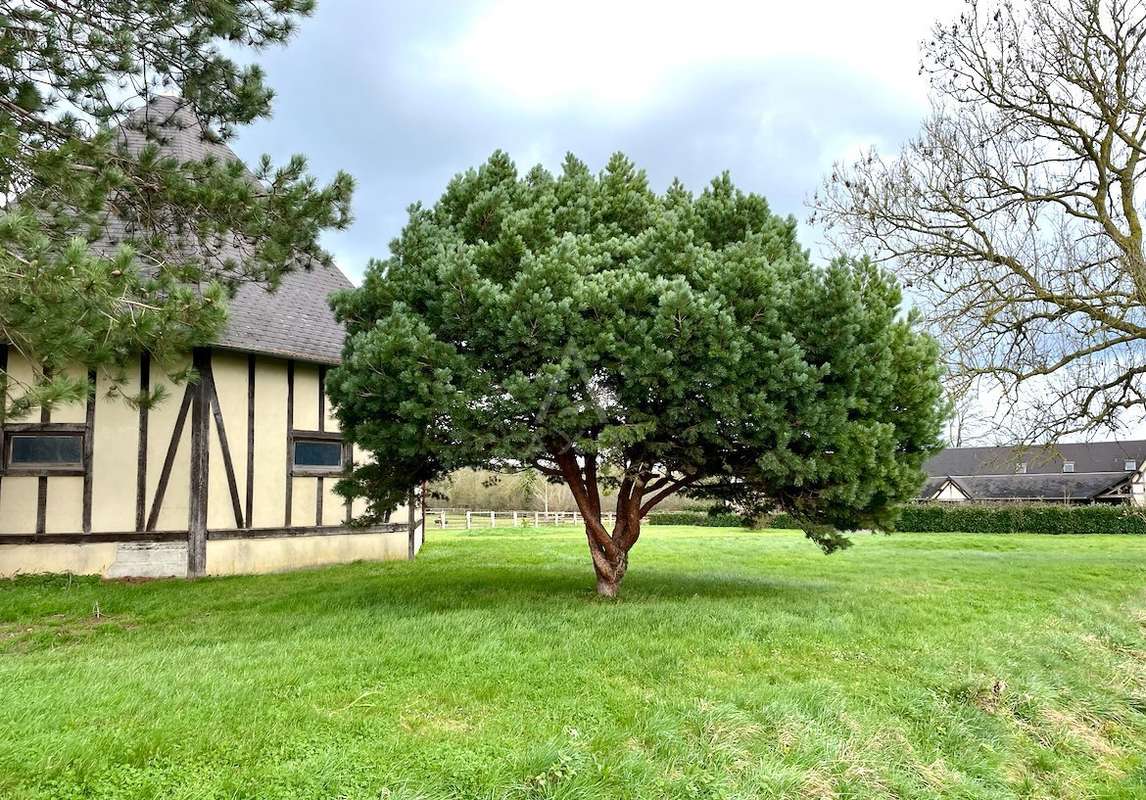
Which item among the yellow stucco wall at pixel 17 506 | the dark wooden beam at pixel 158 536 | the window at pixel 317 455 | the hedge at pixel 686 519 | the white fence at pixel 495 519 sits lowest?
the hedge at pixel 686 519

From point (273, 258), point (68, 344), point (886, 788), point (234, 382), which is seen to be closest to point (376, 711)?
point (886, 788)

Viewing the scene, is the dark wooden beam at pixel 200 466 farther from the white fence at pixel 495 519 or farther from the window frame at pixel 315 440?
the white fence at pixel 495 519

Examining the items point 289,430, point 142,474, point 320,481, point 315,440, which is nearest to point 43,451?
point 142,474

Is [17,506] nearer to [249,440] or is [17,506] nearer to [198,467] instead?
[198,467]

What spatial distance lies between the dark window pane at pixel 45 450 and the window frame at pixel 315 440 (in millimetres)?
2900

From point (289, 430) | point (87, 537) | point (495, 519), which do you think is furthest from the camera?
point (495, 519)

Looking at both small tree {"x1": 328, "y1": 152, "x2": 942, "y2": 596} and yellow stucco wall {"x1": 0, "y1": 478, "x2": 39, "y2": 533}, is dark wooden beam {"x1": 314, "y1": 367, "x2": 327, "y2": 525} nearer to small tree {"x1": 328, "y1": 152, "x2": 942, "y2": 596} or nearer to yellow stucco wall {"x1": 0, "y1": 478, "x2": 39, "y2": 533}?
yellow stucco wall {"x1": 0, "y1": 478, "x2": 39, "y2": 533}

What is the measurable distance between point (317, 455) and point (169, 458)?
226 centimetres

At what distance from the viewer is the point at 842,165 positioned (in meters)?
13.8

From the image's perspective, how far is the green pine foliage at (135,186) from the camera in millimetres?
5273

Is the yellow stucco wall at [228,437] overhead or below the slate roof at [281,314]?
below

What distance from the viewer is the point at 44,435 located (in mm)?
10562

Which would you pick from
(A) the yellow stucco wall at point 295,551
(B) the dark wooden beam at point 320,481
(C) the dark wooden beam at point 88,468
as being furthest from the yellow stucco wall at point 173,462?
(B) the dark wooden beam at point 320,481

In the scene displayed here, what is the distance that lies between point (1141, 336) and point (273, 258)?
14.5 metres
